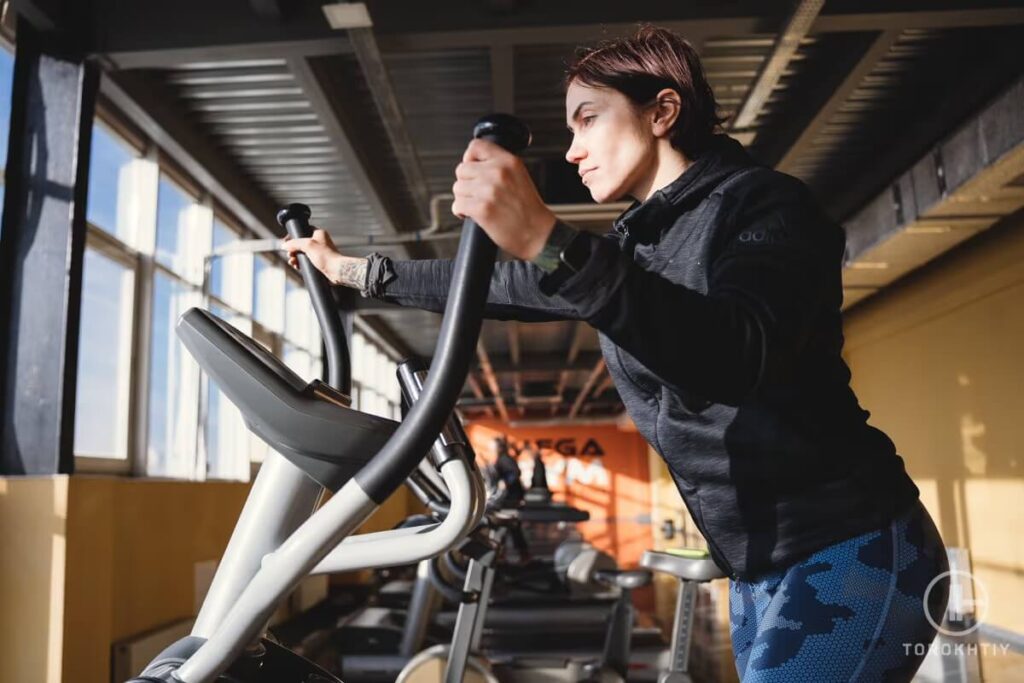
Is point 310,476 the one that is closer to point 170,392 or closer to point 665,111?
point 665,111

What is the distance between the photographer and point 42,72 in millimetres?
4156

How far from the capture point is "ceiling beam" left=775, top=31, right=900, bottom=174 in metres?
4.37

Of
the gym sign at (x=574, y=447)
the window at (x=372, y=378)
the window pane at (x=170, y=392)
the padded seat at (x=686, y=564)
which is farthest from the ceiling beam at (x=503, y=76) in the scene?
the gym sign at (x=574, y=447)

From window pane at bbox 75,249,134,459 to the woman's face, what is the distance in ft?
15.5

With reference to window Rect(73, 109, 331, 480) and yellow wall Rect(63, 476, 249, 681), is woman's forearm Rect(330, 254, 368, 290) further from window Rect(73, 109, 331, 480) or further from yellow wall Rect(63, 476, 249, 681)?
window Rect(73, 109, 331, 480)

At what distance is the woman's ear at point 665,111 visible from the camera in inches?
38.3

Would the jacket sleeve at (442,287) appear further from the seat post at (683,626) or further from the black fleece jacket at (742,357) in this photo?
the seat post at (683,626)

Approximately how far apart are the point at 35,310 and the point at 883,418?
6.66 m

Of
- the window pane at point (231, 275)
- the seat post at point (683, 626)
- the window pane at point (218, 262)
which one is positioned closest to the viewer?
the seat post at point (683, 626)

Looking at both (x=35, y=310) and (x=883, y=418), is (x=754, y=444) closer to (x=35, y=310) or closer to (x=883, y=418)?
(x=35, y=310)

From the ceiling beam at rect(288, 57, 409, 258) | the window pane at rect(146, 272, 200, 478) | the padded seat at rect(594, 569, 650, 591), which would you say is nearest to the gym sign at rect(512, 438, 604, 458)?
the ceiling beam at rect(288, 57, 409, 258)

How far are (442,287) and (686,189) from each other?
354 mm

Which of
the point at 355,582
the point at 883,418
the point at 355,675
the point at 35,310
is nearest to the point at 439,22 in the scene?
the point at 35,310

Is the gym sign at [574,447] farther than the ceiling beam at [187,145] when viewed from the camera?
Yes
